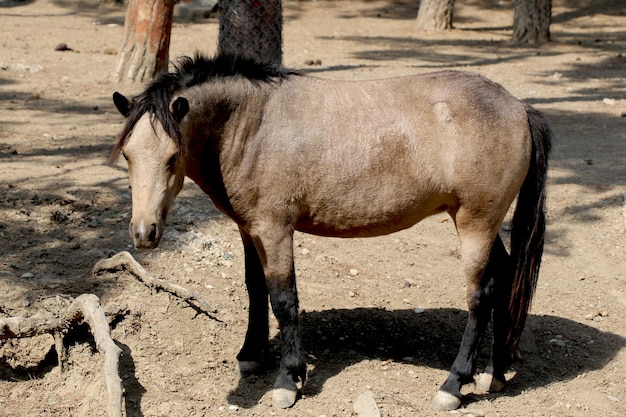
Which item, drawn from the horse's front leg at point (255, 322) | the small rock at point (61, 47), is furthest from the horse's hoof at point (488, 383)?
the small rock at point (61, 47)

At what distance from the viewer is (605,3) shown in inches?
865

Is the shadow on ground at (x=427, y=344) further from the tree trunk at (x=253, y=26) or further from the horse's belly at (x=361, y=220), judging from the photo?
the tree trunk at (x=253, y=26)

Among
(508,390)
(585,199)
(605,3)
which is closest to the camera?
(508,390)

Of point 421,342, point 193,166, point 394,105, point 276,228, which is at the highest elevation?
point 394,105

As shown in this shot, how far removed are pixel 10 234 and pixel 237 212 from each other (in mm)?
2568

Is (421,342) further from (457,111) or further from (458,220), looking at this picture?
(457,111)

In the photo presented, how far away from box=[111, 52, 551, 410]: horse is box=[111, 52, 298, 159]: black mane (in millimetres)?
10

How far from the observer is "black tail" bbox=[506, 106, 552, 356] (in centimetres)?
486

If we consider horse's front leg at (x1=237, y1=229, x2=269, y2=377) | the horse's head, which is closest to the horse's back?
horse's front leg at (x1=237, y1=229, x2=269, y2=377)

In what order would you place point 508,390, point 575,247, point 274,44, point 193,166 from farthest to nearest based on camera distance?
point 274,44
point 575,247
point 508,390
point 193,166

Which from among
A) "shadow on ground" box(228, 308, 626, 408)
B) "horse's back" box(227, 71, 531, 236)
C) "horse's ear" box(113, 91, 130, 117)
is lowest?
"shadow on ground" box(228, 308, 626, 408)

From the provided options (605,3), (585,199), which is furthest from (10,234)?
(605,3)

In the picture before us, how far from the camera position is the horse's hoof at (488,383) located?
4949 mm

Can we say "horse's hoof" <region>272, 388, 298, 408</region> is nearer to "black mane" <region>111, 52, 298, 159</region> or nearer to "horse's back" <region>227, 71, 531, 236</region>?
"horse's back" <region>227, 71, 531, 236</region>
